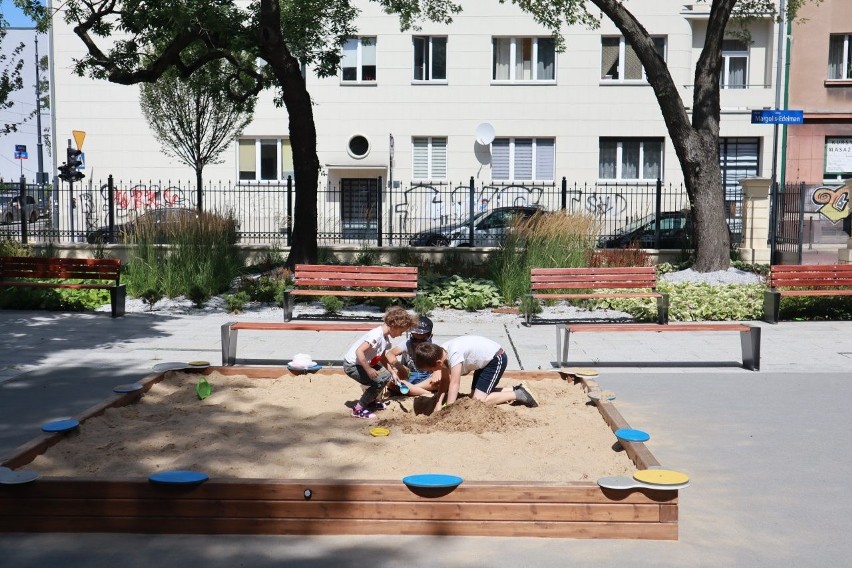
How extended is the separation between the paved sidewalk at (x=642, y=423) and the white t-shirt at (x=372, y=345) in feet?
5.89

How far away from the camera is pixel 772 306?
46.4ft

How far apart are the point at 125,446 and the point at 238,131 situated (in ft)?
80.4

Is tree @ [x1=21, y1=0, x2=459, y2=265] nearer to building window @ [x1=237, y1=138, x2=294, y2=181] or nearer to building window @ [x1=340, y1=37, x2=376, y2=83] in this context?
building window @ [x1=340, y1=37, x2=376, y2=83]

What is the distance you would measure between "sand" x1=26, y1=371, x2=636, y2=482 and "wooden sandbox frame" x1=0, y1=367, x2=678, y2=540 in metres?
0.24

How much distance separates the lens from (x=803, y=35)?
32.1 meters

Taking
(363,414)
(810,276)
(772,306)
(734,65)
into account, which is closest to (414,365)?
(363,414)

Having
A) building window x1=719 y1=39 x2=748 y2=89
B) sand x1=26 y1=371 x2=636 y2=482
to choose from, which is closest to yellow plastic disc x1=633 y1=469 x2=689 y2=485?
sand x1=26 y1=371 x2=636 y2=482

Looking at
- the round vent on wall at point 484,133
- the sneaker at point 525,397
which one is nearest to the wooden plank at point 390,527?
the sneaker at point 525,397

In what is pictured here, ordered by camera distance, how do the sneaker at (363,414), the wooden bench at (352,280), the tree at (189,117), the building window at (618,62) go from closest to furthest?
the sneaker at (363,414), the wooden bench at (352,280), the tree at (189,117), the building window at (618,62)

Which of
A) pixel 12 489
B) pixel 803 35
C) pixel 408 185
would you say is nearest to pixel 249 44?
pixel 12 489

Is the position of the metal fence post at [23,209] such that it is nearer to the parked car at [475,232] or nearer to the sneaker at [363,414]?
the parked car at [475,232]

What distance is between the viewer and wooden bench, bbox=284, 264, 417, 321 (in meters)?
14.4

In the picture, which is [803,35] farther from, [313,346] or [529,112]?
[313,346]

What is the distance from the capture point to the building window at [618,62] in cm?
3278
